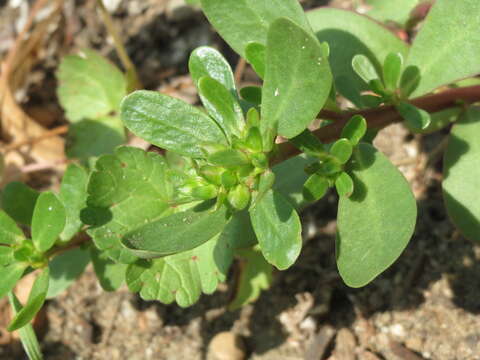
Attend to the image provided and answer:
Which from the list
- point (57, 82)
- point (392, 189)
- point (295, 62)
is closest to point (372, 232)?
point (392, 189)

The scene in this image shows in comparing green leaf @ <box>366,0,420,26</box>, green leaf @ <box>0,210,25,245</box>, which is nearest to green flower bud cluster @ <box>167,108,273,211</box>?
green leaf @ <box>0,210,25,245</box>

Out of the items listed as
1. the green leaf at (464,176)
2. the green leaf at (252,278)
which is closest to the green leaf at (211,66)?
the green leaf at (464,176)

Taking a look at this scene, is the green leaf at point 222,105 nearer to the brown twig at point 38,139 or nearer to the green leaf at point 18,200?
the green leaf at point 18,200

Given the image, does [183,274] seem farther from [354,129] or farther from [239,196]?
[354,129]

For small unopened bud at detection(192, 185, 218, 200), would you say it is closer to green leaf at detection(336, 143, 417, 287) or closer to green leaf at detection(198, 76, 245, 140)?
green leaf at detection(198, 76, 245, 140)

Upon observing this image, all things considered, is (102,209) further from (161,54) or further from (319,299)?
(161,54)

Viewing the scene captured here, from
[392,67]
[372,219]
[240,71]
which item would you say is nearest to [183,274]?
[372,219]
